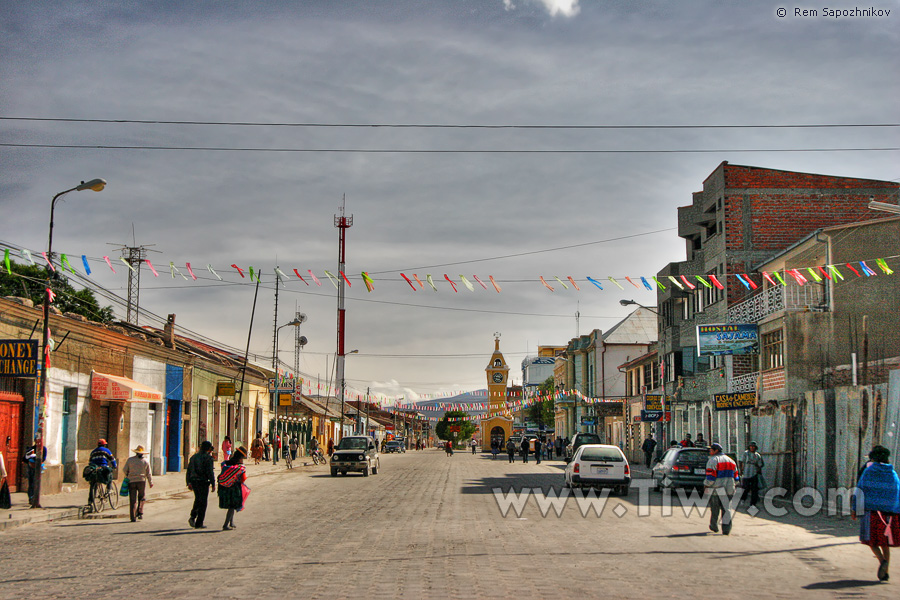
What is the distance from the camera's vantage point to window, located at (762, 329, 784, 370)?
30.1 metres

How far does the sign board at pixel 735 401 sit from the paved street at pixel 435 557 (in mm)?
12537

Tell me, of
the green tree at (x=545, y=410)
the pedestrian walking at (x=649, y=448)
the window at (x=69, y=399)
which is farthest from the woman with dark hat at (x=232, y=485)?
the green tree at (x=545, y=410)

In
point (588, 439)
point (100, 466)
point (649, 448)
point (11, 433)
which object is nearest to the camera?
point (100, 466)

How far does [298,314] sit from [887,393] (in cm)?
4775

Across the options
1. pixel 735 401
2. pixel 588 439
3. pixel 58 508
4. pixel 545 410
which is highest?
pixel 735 401

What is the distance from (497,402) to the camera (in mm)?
133000

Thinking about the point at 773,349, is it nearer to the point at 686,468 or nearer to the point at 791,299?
the point at 791,299

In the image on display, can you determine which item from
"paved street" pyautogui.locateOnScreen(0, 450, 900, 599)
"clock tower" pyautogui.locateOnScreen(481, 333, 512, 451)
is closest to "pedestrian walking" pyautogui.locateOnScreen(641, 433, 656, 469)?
"paved street" pyautogui.locateOnScreen(0, 450, 900, 599)

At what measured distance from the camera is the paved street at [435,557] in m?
9.30

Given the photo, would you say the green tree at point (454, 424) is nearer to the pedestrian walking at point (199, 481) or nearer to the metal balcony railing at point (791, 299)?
the metal balcony railing at point (791, 299)

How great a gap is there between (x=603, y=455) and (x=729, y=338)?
411 inches

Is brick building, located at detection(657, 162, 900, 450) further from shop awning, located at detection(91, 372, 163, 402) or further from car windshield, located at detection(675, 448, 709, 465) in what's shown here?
shop awning, located at detection(91, 372, 163, 402)

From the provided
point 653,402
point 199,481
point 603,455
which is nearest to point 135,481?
point 199,481

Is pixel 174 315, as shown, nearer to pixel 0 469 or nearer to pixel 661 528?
pixel 0 469
